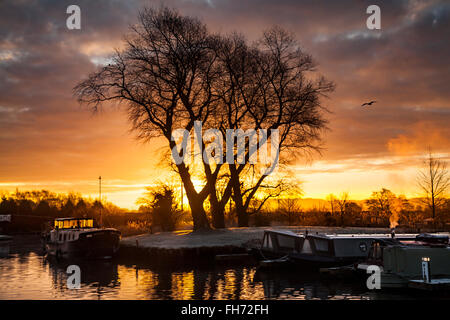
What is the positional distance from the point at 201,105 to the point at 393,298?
95.8 feet

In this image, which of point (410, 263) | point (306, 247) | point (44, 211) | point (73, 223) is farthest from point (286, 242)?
point (44, 211)

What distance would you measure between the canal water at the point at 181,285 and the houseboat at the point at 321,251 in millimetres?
1221

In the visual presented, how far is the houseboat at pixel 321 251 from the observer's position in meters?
29.6

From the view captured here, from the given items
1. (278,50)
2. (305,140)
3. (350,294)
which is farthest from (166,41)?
(350,294)

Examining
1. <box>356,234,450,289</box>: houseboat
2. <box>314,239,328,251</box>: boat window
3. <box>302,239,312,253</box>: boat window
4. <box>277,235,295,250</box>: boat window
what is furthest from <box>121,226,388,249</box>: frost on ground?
<box>356,234,450,289</box>: houseboat

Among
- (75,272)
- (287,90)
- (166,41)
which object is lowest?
(75,272)

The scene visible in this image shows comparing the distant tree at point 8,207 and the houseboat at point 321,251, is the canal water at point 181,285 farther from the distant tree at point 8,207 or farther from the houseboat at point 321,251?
the distant tree at point 8,207

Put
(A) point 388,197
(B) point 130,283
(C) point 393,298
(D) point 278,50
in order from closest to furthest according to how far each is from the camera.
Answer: (C) point 393,298 → (B) point 130,283 → (D) point 278,50 → (A) point 388,197

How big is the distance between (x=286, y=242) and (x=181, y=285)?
420 inches

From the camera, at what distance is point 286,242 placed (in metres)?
33.1

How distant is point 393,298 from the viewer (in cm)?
2072

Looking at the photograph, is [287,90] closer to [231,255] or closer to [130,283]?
[231,255]

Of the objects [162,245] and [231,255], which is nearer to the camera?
[231,255]

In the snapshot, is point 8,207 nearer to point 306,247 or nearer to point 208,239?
point 208,239
